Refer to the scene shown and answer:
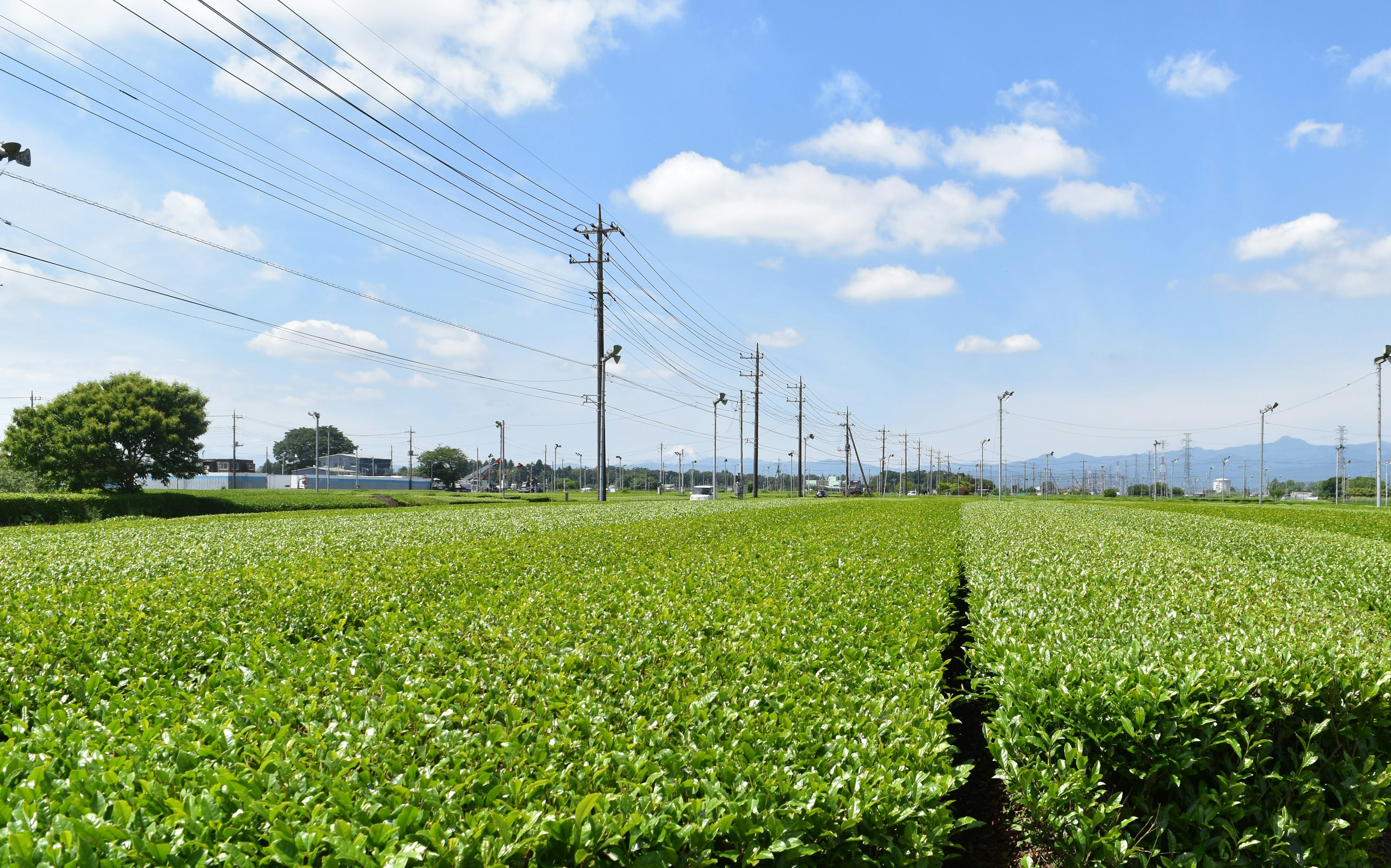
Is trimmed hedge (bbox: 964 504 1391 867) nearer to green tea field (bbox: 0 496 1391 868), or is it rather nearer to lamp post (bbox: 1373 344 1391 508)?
green tea field (bbox: 0 496 1391 868)

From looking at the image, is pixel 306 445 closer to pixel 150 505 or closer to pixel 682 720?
pixel 150 505

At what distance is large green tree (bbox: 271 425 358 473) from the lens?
131 m

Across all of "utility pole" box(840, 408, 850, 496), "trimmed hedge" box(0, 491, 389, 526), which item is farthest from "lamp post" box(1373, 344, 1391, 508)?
"trimmed hedge" box(0, 491, 389, 526)

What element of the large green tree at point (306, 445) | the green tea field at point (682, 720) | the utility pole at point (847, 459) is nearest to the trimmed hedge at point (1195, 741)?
the green tea field at point (682, 720)

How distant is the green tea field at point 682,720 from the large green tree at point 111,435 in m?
37.7

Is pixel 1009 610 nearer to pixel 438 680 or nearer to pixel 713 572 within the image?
pixel 713 572

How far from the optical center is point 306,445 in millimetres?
133625

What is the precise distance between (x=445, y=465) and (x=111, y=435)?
2594 inches

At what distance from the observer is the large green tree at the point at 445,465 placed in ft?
321

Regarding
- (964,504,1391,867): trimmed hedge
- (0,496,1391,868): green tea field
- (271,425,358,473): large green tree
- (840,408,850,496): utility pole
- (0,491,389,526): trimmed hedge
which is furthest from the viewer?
(271,425,358,473): large green tree

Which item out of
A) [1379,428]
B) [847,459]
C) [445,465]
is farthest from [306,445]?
[1379,428]

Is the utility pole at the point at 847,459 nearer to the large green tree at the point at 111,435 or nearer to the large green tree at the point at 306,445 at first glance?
the large green tree at the point at 111,435

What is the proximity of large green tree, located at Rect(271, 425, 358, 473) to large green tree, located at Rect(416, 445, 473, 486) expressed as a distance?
66.8 ft

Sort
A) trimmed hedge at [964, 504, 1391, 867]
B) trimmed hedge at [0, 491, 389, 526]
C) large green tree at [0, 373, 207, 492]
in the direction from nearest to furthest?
trimmed hedge at [964, 504, 1391, 867]
trimmed hedge at [0, 491, 389, 526]
large green tree at [0, 373, 207, 492]
